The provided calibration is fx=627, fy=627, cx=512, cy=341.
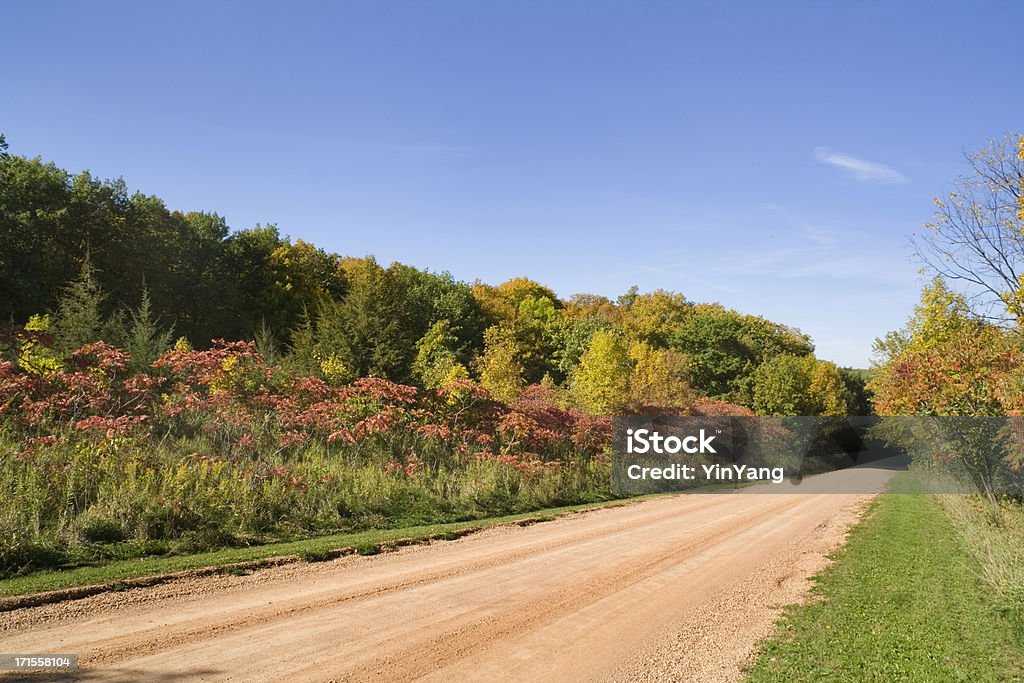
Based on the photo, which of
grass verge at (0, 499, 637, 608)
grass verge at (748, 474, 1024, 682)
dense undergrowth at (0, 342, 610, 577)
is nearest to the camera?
grass verge at (748, 474, 1024, 682)

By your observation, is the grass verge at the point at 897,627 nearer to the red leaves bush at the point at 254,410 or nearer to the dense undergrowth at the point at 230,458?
the dense undergrowth at the point at 230,458

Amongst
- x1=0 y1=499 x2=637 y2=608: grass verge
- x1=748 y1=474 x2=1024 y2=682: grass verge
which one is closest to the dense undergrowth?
x1=0 y1=499 x2=637 y2=608: grass verge

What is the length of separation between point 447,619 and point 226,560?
4.20 metres

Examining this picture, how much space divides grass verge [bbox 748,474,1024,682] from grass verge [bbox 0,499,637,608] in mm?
7066

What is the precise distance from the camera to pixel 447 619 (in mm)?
7734

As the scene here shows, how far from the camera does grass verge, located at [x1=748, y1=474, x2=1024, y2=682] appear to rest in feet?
21.5

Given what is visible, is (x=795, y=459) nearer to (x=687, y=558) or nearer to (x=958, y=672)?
(x=687, y=558)

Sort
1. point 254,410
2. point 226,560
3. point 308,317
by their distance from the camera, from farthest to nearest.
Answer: point 308,317 < point 254,410 < point 226,560

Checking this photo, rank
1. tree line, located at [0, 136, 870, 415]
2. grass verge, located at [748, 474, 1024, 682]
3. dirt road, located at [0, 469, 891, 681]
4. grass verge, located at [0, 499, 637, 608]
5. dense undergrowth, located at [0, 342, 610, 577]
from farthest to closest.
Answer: tree line, located at [0, 136, 870, 415] → dense undergrowth, located at [0, 342, 610, 577] → grass verge, located at [0, 499, 637, 608] → grass verge, located at [748, 474, 1024, 682] → dirt road, located at [0, 469, 891, 681]

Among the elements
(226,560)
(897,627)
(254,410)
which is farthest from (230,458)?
(897,627)

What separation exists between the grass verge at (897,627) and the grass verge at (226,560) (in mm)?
7066

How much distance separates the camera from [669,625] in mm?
8070

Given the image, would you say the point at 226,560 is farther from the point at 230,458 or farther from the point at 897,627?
the point at 897,627

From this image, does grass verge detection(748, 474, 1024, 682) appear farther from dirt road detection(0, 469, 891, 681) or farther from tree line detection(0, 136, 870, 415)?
tree line detection(0, 136, 870, 415)
